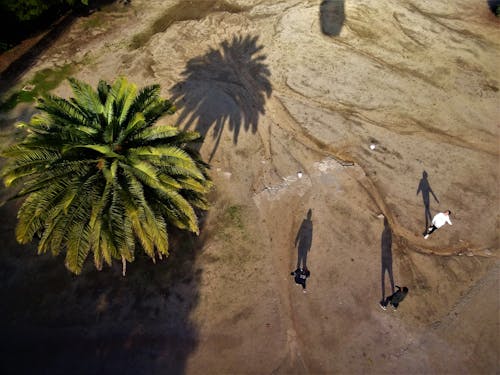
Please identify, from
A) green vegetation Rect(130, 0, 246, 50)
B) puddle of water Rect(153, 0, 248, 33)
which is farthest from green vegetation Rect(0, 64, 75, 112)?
puddle of water Rect(153, 0, 248, 33)

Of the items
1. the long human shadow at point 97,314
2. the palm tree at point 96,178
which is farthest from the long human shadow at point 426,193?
the palm tree at point 96,178

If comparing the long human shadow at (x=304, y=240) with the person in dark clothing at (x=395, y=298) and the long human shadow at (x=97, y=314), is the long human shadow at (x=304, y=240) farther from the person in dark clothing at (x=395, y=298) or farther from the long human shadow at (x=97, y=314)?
the long human shadow at (x=97, y=314)

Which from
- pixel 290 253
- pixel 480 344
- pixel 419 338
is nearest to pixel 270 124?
pixel 290 253

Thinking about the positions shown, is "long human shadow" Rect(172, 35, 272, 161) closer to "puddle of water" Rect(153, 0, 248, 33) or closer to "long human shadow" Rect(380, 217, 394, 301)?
"puddle of water" Rect(153, 0, 248, 33)

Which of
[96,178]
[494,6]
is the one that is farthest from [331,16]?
[96,178]

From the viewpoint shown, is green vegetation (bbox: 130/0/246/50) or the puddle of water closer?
green vegetation (bbox: 130/0/246/50)

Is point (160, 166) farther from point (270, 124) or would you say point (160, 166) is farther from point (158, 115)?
point (270, 124)
